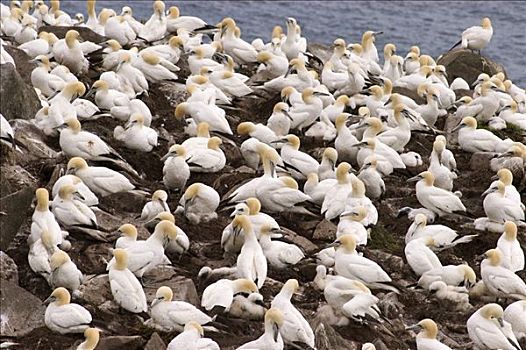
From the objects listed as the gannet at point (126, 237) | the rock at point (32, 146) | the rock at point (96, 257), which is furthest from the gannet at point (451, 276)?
the rock at point (32, 146)

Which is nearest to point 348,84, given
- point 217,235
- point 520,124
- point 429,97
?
point 429,97

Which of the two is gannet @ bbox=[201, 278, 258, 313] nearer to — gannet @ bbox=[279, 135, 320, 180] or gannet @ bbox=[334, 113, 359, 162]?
gannet @ bbox=[279, 135, 320, 180]

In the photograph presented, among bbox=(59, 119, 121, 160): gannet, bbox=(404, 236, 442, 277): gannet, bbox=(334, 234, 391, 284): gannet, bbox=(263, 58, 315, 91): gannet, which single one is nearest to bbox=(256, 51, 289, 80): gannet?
bbox=(263, 58, 315, 91): gannet

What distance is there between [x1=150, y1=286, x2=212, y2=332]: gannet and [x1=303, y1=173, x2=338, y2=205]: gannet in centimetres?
341

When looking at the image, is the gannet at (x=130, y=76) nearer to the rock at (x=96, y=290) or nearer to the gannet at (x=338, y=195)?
the gannet at (x=338, y=195)

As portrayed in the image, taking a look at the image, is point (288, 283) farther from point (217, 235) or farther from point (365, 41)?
point (365, 41)

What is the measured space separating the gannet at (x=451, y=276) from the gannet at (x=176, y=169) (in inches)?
121

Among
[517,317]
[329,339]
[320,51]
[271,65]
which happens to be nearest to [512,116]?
[271,65]

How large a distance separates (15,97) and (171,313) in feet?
15.9

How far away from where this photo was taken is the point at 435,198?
47.4 feet

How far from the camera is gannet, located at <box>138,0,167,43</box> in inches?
782

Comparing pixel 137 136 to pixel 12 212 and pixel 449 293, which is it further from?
pixel 449 293

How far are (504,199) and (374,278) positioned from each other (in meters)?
2.53

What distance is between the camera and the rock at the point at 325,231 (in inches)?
535
